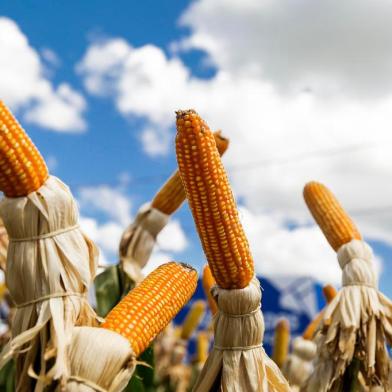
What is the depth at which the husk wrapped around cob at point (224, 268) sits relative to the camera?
7.24 feet

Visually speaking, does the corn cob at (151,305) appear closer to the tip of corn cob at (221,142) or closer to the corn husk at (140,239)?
the tip of corn cob at (221,142)

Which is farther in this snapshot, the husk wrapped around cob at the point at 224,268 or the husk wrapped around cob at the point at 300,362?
the husk wrapped around cob at the point at 300,362

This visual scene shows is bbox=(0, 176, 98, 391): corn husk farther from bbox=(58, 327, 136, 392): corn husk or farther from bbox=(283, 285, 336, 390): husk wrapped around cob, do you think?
bbox=(283, 285, 336, 390): husk wrapped around cob

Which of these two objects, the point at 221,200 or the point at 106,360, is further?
the point at 221,200

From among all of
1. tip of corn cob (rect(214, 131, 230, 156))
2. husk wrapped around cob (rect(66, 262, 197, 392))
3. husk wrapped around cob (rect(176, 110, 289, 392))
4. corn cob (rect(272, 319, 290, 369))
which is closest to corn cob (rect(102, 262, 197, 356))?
husk wrapped around cob (rect(66, 262, 197, 392))

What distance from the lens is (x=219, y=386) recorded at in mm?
2355

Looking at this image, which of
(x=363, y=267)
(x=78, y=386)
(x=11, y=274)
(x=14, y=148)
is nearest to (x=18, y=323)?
(x=11, y=274)

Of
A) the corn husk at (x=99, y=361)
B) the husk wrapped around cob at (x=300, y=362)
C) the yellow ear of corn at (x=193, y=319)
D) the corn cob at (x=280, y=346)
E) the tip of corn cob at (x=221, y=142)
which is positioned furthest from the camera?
the yellow ear of corn at (x=193, y=319)

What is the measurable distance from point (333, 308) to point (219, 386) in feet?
4.77

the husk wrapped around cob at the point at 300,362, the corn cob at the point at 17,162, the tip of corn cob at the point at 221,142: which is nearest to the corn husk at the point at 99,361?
the corn cob at the point at 17,162

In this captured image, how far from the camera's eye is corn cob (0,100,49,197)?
6.57ft

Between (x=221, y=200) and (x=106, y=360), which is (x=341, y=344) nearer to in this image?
(x=221, y=200)

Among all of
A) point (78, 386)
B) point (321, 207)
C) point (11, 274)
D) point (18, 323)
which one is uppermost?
point (321, 207)

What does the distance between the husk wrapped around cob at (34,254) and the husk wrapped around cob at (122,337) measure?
176 mm
